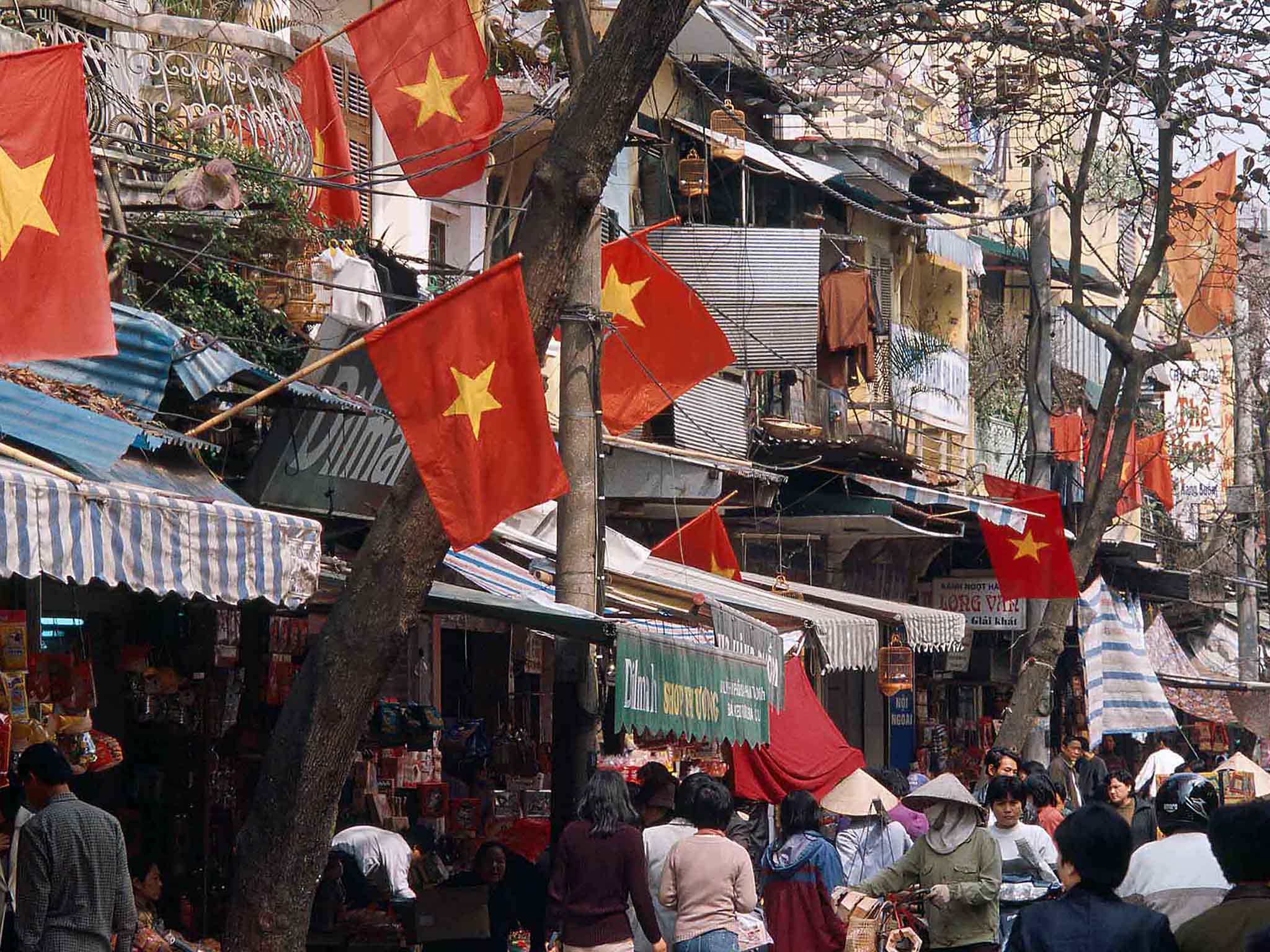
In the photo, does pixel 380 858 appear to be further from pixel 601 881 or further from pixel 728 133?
pixel 728 133

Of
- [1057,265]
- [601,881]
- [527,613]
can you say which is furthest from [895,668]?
[601,881]

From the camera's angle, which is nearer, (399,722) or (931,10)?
(399,722)

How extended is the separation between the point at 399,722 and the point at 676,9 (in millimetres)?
6112

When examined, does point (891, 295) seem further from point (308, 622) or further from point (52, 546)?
point (52, 546)

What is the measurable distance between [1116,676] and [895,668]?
3.89 metres

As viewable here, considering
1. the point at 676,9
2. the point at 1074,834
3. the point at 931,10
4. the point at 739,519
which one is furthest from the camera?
the point at 739,519

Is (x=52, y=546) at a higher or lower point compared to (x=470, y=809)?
higher

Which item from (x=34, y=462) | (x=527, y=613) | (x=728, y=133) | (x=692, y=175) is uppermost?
(x=728, y=133)

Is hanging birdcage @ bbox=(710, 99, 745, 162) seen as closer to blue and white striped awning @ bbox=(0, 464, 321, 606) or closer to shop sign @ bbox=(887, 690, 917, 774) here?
shop sign @ bbox=(887, 690, 917, 774)

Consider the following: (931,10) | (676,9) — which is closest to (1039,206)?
(931,10)

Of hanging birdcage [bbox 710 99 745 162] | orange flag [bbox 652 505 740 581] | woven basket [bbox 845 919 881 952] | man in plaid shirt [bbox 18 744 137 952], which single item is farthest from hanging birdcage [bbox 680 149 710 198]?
man in plaid shirt [bbox 18 744 137 952]

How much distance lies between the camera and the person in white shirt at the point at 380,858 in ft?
38.6

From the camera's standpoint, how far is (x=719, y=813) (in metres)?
9.95

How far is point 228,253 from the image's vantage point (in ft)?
44.4
